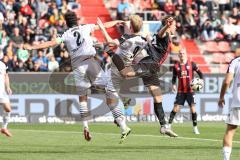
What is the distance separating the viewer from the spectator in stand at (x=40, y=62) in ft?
98.8

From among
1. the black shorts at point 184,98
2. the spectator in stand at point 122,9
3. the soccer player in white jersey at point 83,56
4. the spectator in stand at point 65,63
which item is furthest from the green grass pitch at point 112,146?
the spectator in stand at point 122,9

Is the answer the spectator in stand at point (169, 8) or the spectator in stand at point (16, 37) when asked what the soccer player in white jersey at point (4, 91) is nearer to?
the spectator in stand at point (16, 37)

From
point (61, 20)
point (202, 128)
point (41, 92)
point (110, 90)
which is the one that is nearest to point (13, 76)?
point (41, 92)

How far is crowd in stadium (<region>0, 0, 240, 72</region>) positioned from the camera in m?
30.5

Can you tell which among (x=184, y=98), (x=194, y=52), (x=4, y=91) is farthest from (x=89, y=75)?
(x=194, y=52)

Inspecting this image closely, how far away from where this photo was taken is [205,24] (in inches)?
1422

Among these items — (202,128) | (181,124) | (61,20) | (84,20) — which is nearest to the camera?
(202,128)

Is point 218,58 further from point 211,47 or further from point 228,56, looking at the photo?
point 211,47

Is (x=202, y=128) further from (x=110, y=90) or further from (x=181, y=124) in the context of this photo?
(x=110, y=90)

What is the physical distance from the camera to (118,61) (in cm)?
1780

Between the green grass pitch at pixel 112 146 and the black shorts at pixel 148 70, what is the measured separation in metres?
1.43

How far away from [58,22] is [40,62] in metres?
3.38

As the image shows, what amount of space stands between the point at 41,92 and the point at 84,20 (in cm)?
736

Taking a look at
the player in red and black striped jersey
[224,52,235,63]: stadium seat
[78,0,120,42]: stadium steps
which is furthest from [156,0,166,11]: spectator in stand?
the player in red and black striped jersey
